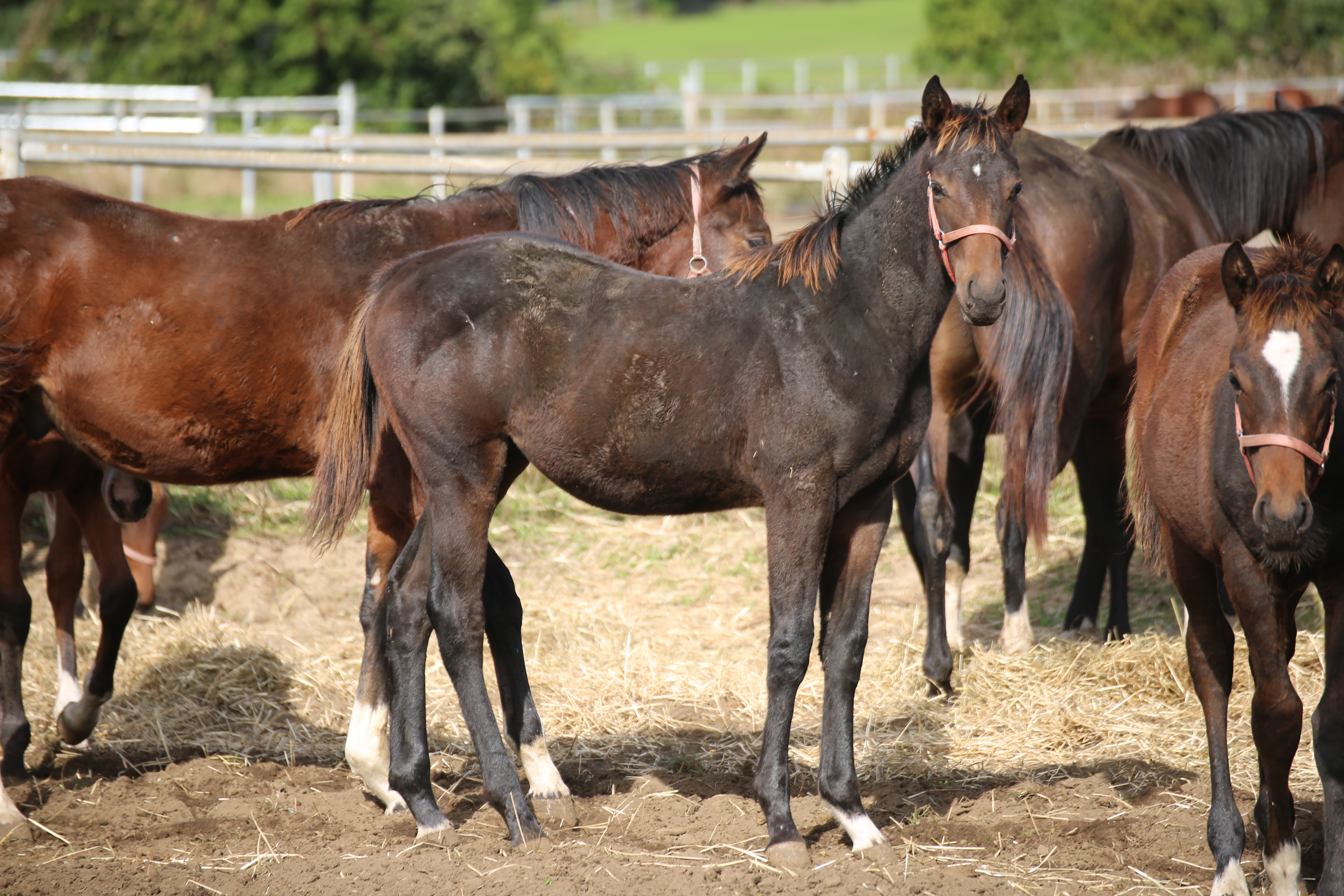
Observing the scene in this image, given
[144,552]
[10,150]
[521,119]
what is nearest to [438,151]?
[10,150]

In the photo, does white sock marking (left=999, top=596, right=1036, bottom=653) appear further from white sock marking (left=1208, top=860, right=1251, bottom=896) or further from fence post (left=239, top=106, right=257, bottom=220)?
fence post (left=239, top=106, right=257, bottom=220)

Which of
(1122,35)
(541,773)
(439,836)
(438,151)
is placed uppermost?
(1122,35)

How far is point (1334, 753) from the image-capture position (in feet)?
9.32

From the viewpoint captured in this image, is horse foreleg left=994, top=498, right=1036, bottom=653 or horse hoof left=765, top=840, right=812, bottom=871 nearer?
horse hoof left=765, top=840, right=812, bottom=871

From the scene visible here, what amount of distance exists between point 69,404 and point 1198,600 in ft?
11.9

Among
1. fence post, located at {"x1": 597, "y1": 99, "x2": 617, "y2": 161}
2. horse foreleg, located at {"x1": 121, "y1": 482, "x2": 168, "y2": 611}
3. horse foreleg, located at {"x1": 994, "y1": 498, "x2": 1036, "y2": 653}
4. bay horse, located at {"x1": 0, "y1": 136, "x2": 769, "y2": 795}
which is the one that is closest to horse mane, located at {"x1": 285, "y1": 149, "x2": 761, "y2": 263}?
bay horse, located at {"x1": 0, "y1": 136, "x2": 769, "y2": 795}

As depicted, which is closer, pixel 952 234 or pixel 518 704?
pixel 952 234

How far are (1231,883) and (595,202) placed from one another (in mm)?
3048

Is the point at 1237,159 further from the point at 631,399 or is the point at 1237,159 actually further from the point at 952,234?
the point at 631,399

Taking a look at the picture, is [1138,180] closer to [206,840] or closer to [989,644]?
[989,644]

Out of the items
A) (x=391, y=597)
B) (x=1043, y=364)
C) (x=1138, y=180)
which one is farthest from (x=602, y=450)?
(x=1138, y=180)

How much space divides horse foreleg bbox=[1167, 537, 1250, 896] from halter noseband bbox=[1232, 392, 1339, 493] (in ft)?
1.78

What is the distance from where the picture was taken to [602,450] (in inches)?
129

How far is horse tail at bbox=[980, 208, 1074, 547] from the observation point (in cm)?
467
